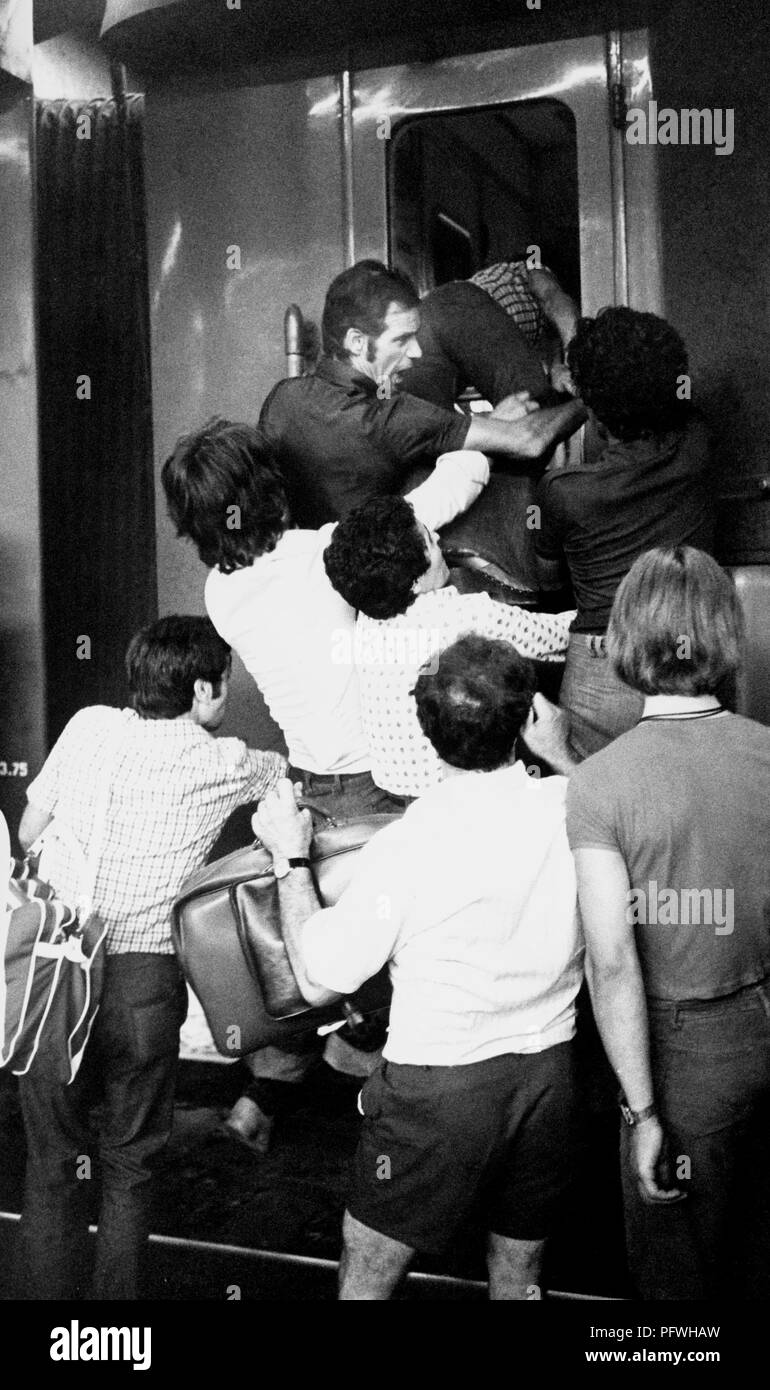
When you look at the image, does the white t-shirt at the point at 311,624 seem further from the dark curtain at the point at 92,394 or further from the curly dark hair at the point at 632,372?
the dark curtain at the point at 92,394

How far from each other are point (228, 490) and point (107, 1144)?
121cm

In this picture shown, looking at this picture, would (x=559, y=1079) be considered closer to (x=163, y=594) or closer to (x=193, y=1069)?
(x=193, y=1069)

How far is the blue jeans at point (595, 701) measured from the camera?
2408 mm

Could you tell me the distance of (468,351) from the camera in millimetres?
2744

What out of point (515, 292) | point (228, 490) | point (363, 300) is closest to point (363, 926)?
point (228, 490)

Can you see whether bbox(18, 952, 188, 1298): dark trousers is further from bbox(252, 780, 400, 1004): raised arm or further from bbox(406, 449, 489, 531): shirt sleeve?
bbox(406, 449, 489, 531): shirt sleeve

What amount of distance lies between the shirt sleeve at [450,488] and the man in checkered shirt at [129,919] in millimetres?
451

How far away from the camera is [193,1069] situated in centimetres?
305

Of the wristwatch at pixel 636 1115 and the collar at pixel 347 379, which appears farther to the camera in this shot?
the collar at pixel 347 379

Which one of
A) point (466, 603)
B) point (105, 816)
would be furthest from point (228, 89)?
point (105, 816)

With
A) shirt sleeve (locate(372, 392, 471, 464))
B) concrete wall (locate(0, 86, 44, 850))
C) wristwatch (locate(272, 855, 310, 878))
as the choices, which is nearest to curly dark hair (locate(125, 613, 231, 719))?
wristwatch (locate(272, 855, 310, 878))

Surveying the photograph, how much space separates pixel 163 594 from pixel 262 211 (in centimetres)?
88

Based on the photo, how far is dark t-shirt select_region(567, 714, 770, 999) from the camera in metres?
1.92

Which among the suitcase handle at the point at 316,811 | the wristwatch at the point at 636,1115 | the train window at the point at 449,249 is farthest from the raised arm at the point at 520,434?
the wristwatch at the point at 636,1115
